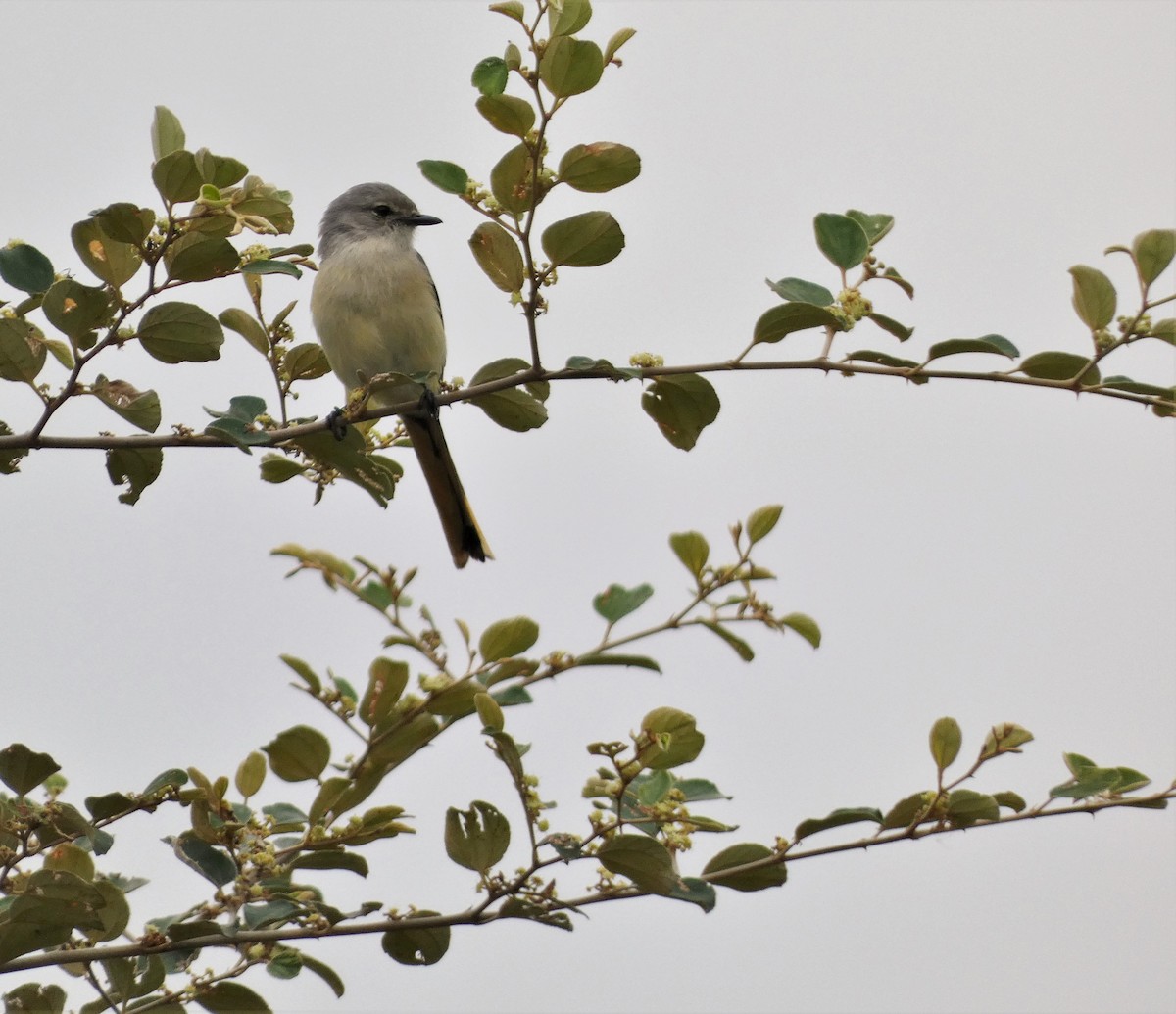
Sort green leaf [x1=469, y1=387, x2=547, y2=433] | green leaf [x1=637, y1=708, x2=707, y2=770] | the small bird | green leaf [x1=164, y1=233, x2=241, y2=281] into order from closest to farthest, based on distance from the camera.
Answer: green leaf [x1=637, y1=708, x2=707, y2=770] < green leaf [x1=164, y1=233, x2=241, y2=281] < green leaf [x1=469, y1=387, x2=547, y2=433] < the small bird

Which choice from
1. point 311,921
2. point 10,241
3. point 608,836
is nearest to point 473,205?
point 10,241

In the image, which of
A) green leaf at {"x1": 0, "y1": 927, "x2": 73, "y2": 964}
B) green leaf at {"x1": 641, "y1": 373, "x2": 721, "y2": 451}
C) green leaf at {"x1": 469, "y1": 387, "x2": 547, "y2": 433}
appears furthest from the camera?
green leaf at {"x1": 469, "y1": 387, "x2": 547, "y2": 433}

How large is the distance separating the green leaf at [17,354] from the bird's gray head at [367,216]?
3146 mm

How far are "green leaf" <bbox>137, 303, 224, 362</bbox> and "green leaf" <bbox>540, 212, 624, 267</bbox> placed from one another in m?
0.68

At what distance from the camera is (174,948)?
7.11 feet

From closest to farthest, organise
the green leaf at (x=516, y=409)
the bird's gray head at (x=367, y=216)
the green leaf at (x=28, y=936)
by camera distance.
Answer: the green leaf at (x=28, y=936) < the green leaf at (x=516, y=409) < the bird's gray head at (x=367, y=216)

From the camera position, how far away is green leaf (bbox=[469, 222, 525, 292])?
91.4 inches

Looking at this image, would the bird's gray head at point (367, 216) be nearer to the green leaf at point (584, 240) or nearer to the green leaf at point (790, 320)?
the green leaf at point (584, 240)

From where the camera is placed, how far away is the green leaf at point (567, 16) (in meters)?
2.11

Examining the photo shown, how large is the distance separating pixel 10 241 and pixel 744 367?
1.36m

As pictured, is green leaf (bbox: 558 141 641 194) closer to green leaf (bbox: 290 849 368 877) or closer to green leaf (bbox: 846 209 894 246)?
green leaf (bbox: 846 209 894 246)

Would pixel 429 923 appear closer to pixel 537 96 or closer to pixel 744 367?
pixel 744 367

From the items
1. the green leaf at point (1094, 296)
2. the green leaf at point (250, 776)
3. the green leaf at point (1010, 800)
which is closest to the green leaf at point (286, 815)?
the green leaf at point (250, 776)

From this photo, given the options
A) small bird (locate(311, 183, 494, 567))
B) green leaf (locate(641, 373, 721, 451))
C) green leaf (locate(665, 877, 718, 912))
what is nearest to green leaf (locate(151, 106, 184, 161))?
green leaf (locate(641, 373, 721, 451))
